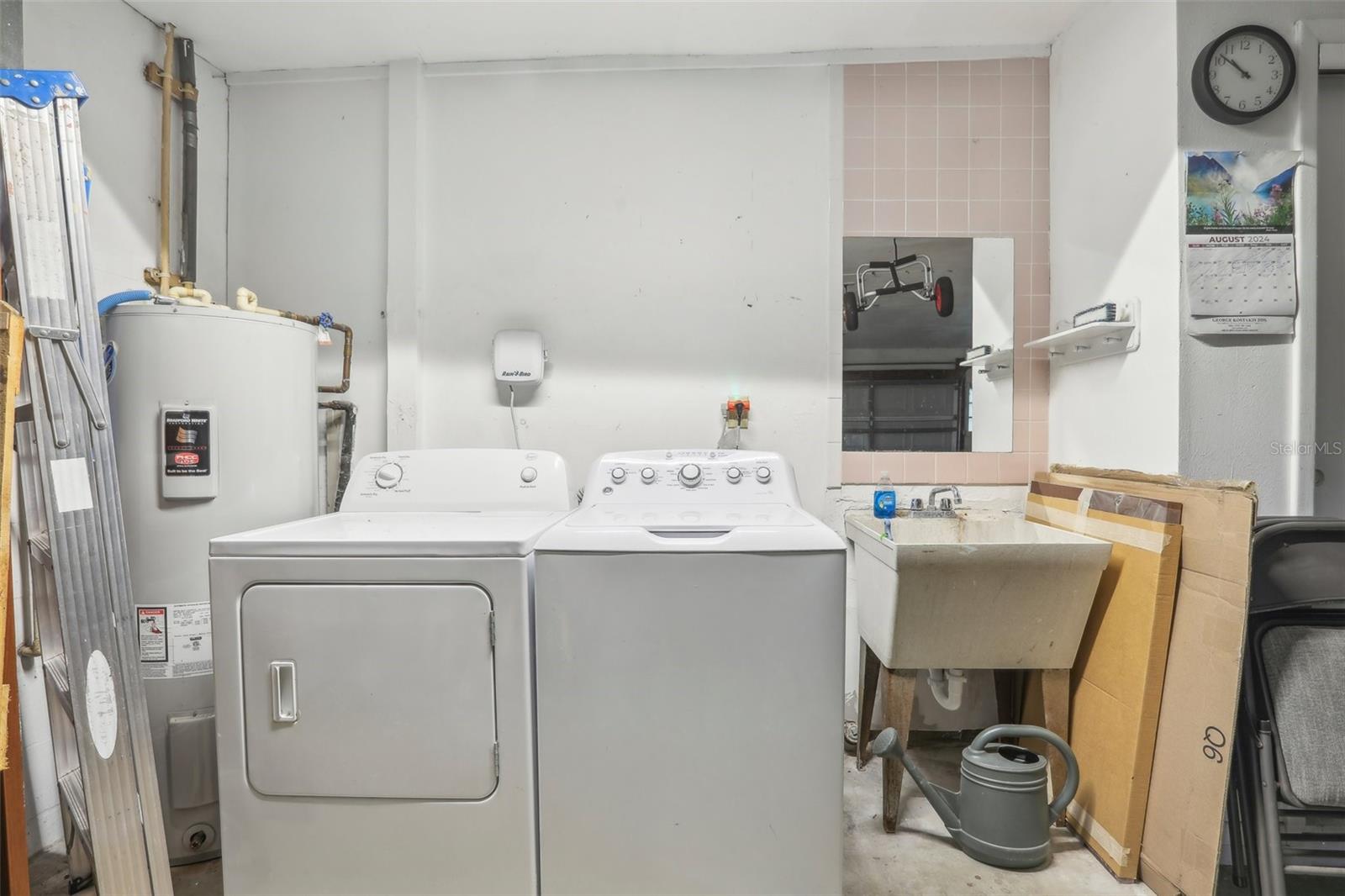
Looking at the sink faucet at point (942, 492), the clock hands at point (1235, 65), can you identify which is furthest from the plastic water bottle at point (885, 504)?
the clock hands at point (1235, 65)

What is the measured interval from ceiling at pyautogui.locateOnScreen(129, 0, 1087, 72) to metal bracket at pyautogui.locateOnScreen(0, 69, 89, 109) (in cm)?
92

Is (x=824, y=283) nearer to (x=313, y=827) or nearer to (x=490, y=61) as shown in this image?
(x=490, y=61)

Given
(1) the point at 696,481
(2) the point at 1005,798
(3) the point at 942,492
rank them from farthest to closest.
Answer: (3) the point at 942,492
(1) the point at 696,481
(2) the point at 1005,798

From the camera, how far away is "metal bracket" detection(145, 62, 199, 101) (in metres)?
2.19

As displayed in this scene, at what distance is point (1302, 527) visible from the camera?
153 cm

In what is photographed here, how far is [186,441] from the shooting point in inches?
68.3

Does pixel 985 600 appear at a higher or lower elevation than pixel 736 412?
lower

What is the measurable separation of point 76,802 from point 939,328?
2.87 meters

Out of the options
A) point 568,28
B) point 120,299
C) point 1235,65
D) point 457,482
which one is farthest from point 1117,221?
point 120,299

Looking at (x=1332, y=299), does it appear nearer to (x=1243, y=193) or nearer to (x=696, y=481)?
(x=1243, y=193)

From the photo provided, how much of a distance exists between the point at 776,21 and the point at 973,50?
786 millimetres

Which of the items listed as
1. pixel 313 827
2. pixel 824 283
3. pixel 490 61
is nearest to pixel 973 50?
pixel 824 283

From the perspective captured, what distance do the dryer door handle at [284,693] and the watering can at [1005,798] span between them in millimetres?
1472

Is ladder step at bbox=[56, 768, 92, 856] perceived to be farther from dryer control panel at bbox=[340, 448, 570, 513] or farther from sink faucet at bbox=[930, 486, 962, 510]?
sink faucet at bbox=[930, 486, 962, 510]
